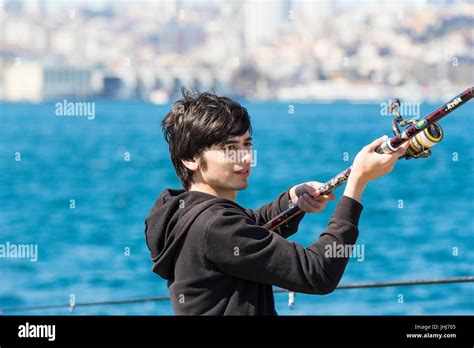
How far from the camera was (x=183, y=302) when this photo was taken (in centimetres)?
255

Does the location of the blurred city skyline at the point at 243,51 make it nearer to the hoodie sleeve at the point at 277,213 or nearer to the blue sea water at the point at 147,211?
the blue sea water at the point at 147,211

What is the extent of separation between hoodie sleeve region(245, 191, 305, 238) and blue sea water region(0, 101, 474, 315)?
582 centimetres

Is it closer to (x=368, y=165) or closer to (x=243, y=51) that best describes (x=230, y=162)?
(x=368, y=165)

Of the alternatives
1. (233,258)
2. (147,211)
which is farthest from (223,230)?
(147,211)

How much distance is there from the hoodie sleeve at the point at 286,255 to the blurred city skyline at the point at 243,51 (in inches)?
3316

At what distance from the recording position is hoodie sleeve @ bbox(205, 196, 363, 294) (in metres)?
2.44

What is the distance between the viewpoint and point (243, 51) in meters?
132

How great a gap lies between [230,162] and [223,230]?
0.20m

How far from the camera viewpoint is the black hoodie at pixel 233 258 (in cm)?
245

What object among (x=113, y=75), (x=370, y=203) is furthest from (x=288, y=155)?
(x=113, y=75)

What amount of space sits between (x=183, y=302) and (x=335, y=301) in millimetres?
16522

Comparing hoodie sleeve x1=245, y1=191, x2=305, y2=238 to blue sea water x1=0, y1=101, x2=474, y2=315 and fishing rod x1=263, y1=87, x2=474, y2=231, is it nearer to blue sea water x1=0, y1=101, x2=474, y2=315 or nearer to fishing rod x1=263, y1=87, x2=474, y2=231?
fishing rod x1=263, y1=87, x2=474, y2=231

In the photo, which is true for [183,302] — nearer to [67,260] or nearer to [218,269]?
[218,269]

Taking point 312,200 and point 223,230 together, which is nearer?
point 223,230
